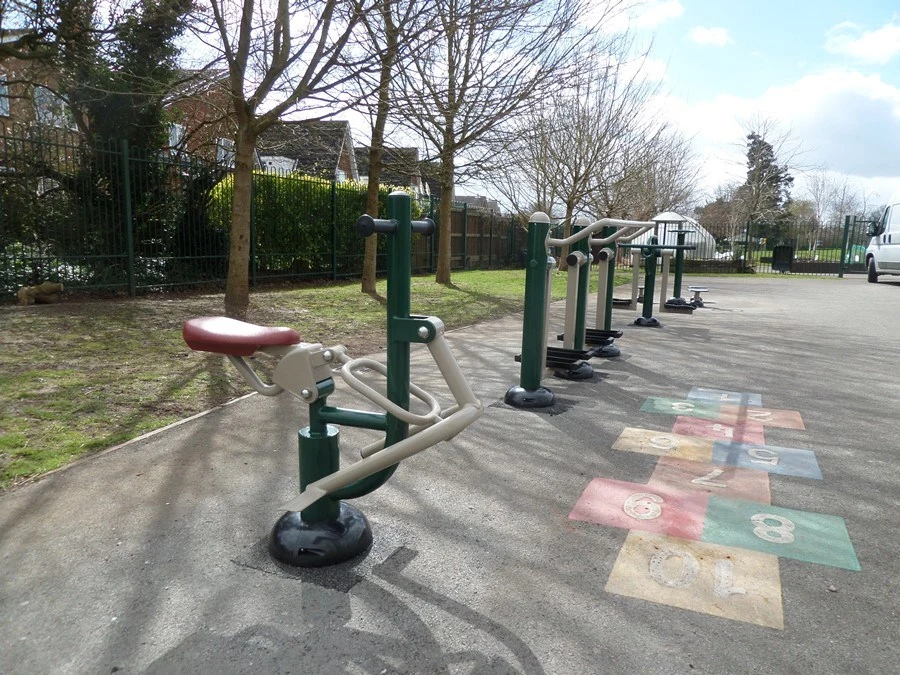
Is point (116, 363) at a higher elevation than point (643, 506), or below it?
higher

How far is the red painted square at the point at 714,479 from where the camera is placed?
3402mm

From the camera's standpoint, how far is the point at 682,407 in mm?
5137

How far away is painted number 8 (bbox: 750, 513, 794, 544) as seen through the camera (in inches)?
113

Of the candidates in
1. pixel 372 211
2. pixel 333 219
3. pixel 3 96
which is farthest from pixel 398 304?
pixel 3 96

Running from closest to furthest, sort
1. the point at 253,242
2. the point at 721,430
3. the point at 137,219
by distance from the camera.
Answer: the point at 721,430 < the point at 137,219 < the point at 253,242

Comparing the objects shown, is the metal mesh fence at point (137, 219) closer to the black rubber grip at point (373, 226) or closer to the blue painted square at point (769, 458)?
the black rubber grip at point (373, 226)

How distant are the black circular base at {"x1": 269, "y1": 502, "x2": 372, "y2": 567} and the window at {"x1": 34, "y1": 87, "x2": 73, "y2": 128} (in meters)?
16.2

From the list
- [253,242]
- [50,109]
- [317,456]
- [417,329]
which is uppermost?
[50,109]

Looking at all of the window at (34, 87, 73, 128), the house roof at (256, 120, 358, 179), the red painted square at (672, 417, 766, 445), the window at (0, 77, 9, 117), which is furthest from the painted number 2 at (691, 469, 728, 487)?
the window at (34, 87, 73, 128)

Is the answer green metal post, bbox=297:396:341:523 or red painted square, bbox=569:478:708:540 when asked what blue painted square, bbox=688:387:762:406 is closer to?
red painted square, bbox=569:478:708:540

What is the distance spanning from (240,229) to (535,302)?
561 cm

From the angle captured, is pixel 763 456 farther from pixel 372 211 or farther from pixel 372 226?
pixel 372 211

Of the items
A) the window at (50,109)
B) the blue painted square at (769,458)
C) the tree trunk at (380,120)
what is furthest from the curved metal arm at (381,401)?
the window at (50,109)

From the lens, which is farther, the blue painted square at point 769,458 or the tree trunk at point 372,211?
the tree trunk at point 372,211
